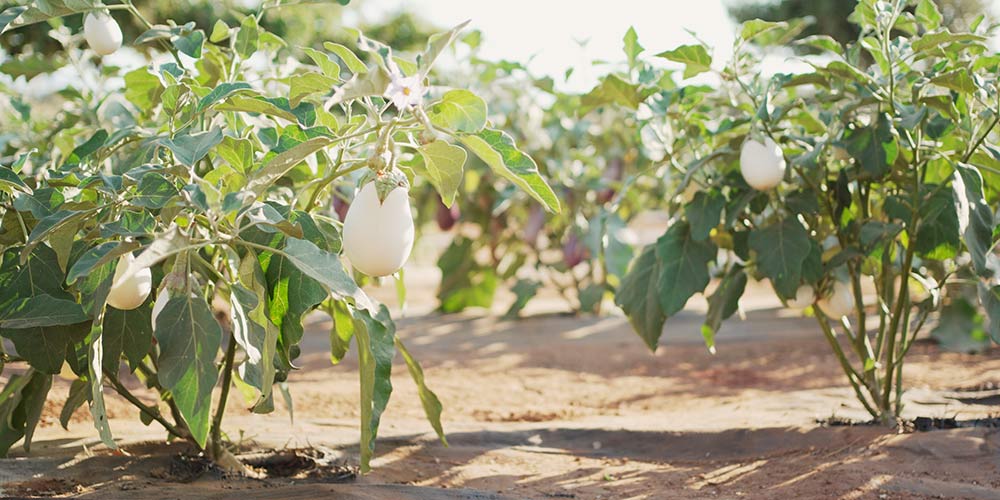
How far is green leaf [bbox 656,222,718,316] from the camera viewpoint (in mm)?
2230

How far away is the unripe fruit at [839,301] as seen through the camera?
2326 millimetres

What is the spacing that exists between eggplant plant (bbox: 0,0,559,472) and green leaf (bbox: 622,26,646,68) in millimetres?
849

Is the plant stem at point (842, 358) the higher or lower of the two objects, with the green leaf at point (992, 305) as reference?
lower

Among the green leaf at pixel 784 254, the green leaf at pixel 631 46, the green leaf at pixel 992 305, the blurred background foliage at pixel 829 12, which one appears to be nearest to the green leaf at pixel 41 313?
the green leaf at pixel 784 254

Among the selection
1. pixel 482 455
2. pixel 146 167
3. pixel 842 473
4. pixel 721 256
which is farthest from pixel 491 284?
pixel 146 167

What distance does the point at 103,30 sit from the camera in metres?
1.88

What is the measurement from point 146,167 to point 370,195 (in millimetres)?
373

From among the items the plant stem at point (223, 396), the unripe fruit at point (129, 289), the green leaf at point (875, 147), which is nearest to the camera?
the unripe fruit at point (129, 289)

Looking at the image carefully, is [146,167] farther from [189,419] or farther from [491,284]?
[491,284]

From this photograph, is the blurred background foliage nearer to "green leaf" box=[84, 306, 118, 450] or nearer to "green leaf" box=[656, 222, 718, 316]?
"green leaf" box=[656, 222, 718, 316]

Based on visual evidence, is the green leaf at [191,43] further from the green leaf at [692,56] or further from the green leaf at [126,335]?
the green leaf at [692,56]

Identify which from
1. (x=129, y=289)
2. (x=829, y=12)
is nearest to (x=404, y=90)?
(x=129, y=289)

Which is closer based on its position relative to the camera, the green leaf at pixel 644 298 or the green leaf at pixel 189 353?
the green leaf at pixel 189 353

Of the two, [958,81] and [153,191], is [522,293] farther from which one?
[153,191]
